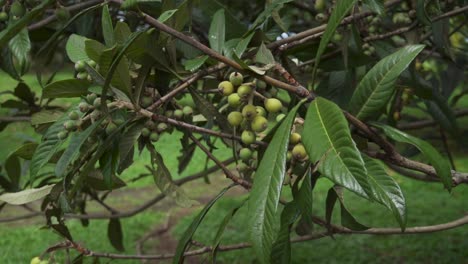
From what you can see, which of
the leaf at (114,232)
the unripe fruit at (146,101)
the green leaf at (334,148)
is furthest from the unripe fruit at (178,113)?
the leaf at (114,232)

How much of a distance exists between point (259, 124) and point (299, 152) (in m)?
0.08

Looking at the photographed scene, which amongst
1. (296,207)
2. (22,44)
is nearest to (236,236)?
(22,44)

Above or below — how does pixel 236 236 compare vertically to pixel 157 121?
below

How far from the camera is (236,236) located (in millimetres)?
4270

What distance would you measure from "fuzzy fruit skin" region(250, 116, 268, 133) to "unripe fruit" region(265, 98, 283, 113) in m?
0.02

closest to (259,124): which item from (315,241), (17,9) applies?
(17,9)

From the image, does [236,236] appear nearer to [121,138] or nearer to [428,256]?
[428,256]

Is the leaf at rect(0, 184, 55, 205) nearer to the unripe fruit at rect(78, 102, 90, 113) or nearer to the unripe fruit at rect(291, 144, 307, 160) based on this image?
the unripe fruit at rect(78, 102, 90, 113)

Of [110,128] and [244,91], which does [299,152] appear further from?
[110,128]

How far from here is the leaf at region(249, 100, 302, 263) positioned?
0.88 metres

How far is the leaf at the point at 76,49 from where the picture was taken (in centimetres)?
127

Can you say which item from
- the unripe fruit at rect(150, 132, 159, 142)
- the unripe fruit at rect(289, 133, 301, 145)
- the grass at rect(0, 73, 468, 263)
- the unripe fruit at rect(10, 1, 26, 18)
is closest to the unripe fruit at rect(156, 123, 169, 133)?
the unripe fruit at rect(150, 132, 159, 142)

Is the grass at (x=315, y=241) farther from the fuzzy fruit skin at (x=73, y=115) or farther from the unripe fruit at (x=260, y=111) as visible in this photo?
the unripe fruit at (x=260, y=111)

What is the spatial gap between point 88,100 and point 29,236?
3.67m
